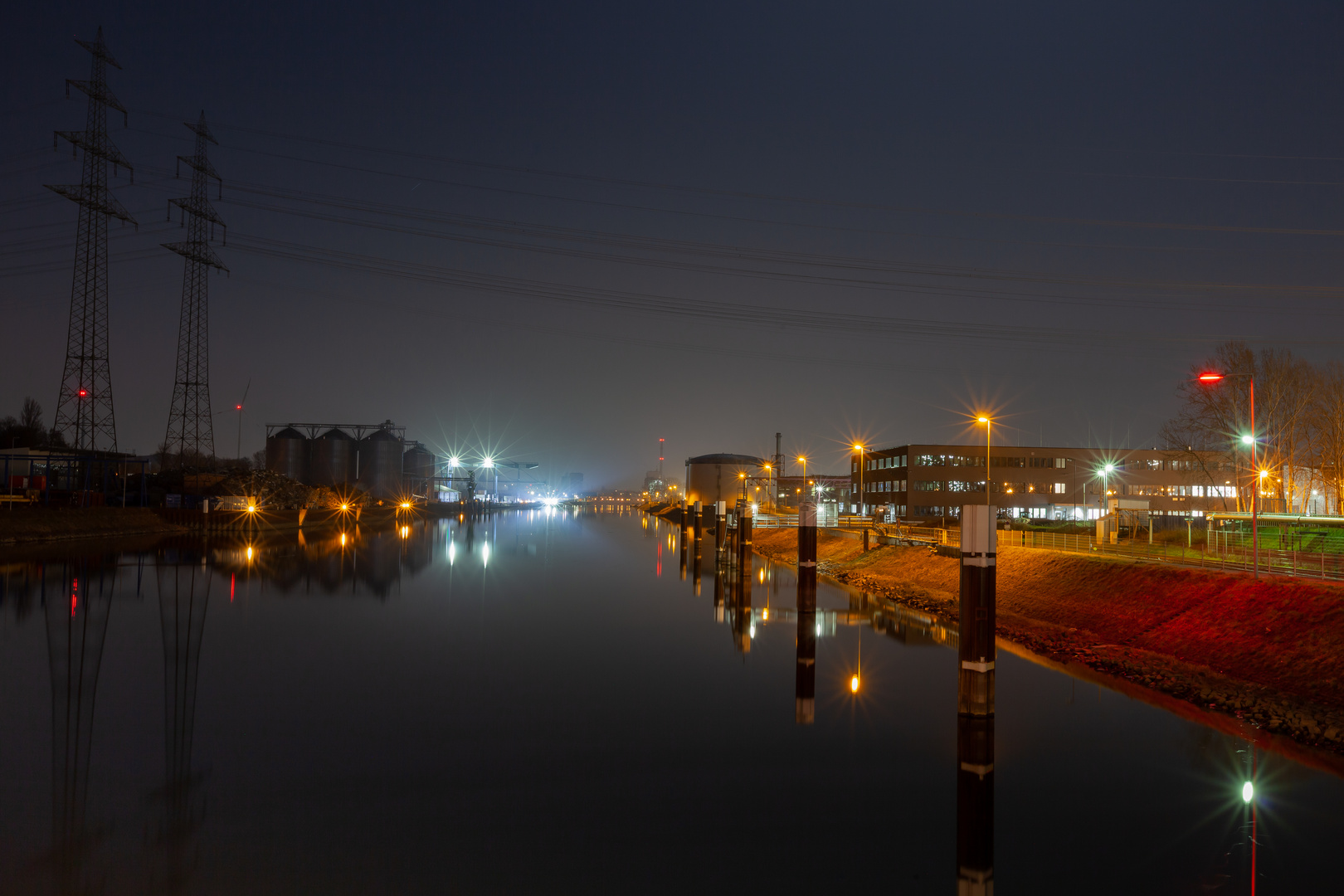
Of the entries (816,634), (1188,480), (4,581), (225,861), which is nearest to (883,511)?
(1188,480)

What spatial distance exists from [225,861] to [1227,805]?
545 inches

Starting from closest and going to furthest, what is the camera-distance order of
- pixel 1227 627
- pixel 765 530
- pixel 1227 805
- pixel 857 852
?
pixel 857 852
pixel 1227 805
pixel 1227 627
pixel 765 530

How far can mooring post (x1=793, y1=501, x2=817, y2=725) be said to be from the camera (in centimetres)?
1827

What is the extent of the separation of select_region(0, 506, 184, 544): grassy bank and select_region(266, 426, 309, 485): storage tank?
51644 millimetres

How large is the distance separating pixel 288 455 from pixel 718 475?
223 ft

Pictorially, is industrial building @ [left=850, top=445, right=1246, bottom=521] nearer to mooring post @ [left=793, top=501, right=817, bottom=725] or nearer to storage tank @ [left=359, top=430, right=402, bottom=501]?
mooring post @ [left=793, top=501, right=817, bottom=725]

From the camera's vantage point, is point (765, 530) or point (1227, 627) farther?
point (765, 530)

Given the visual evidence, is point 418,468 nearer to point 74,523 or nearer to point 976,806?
point 74,523

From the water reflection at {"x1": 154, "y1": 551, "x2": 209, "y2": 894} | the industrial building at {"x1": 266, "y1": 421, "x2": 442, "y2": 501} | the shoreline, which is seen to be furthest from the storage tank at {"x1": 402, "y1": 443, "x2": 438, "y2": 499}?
the shoreline

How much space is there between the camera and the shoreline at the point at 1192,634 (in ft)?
47.2

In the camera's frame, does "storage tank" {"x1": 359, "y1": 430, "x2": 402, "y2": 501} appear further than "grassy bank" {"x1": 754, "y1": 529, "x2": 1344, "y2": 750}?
Yes

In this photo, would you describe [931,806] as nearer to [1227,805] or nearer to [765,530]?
[1227,805]

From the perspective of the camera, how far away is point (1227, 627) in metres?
18.3

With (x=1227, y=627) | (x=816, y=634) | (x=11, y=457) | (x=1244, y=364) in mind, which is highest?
(x=1244, y=364)
